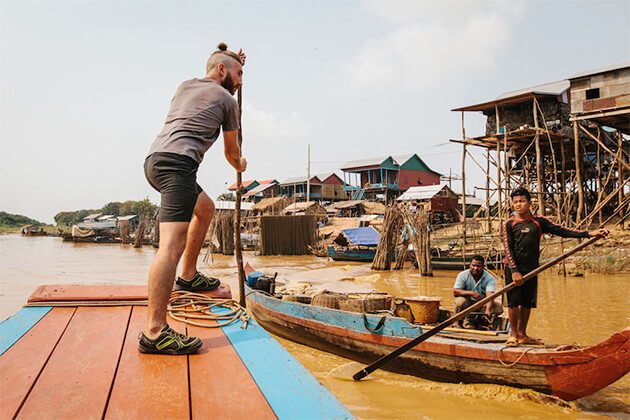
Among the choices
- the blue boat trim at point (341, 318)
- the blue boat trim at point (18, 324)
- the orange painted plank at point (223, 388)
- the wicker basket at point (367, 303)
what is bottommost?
the blue boat trim at point (341, 318)

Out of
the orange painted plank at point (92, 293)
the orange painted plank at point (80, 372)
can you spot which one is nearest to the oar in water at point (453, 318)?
the orange painted plank at point (92, 293)

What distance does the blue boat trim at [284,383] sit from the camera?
4.97ft

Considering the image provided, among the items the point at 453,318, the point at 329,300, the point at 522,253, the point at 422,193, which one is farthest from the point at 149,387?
the point at 422,193

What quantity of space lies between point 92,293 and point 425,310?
467cm

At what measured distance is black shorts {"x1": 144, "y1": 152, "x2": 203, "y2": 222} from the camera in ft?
7.89

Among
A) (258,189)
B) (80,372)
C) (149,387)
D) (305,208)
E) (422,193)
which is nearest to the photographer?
(149,387)

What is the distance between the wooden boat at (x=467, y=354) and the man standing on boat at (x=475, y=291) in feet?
2.58

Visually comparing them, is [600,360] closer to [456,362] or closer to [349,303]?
[456,362]

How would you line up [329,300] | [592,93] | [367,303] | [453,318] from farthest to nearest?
[592,93] < [329,300] < [367,303] < [453,318]

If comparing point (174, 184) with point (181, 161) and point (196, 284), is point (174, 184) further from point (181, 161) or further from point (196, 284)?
point (196, 284)

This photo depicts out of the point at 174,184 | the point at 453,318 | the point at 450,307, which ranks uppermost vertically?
the point at 174,184

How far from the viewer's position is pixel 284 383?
5.75 ft

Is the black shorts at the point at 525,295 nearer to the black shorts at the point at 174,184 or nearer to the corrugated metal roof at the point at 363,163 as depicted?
the black shorts at the point at 174,184

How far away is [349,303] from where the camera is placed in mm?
7086
